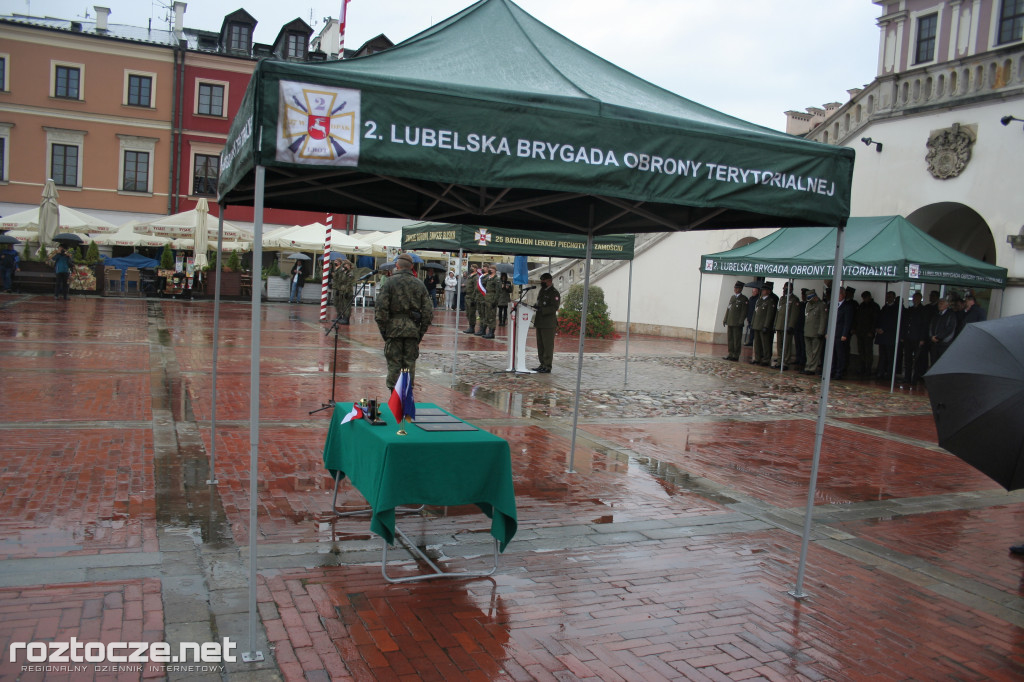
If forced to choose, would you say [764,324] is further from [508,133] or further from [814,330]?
[508,133]

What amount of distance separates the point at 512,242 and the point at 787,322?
24.9ft

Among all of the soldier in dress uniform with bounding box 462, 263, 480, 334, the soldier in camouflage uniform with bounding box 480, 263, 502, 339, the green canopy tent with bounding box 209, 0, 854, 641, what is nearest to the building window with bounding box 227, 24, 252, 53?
the soldier in dress uniform with bounding box 462, 263, 480, 334

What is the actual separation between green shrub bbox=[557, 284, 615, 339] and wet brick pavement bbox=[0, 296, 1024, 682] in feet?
41.6

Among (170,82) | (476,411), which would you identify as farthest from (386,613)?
(170,82)

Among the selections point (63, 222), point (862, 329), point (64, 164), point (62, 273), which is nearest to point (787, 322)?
point (862, 329)

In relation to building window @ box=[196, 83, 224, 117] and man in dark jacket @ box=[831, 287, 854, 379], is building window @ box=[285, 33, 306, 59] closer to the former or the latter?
building window @ box=[196, 83, 224, 117]

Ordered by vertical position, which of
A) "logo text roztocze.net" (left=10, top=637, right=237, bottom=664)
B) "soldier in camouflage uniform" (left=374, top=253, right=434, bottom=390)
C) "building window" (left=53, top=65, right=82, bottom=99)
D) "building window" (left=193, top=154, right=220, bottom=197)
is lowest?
"logo text roztocze.net" (left=10, top=637, right=237, bottom=664)

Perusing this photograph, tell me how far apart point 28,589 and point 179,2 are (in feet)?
146

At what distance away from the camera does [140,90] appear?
37750mm

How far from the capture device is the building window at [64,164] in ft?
121

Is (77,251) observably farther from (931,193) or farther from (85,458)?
(931,193)

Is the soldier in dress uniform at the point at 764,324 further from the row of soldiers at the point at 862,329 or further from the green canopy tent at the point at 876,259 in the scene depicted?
the green canopy tent at the point at 876,259

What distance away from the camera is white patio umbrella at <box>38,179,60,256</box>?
24969 millimetres

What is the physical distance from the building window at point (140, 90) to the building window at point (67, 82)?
7.33 feet
